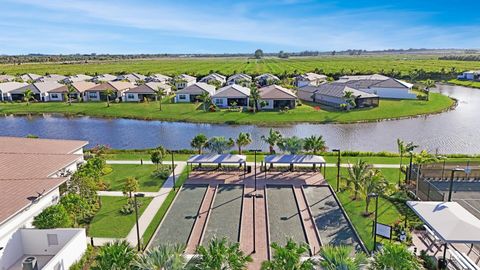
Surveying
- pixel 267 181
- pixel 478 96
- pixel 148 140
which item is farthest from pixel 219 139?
pixel 478 96

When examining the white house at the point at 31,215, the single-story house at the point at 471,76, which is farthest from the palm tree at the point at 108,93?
the single-story house at the point at 471,76

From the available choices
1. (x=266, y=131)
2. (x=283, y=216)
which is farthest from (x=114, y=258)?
(x=266, y=131)

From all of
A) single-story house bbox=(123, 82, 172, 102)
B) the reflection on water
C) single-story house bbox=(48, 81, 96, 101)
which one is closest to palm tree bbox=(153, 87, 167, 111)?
single-story house bbox=(123, 82, 172, 102)

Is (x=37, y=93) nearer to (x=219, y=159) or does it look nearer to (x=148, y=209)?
(x=219, y=159)

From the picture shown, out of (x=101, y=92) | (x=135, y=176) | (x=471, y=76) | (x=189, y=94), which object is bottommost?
(x=135, y=176)

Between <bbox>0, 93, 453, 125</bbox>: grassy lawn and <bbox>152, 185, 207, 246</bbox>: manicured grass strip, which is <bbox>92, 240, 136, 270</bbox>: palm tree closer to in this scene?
<bbox>152, 185, 207, 246</bbox>: manicured grass strip

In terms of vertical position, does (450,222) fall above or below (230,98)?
below

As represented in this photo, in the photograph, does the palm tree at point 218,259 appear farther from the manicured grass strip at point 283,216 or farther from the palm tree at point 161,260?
the manicured grass strip at point 283,216
